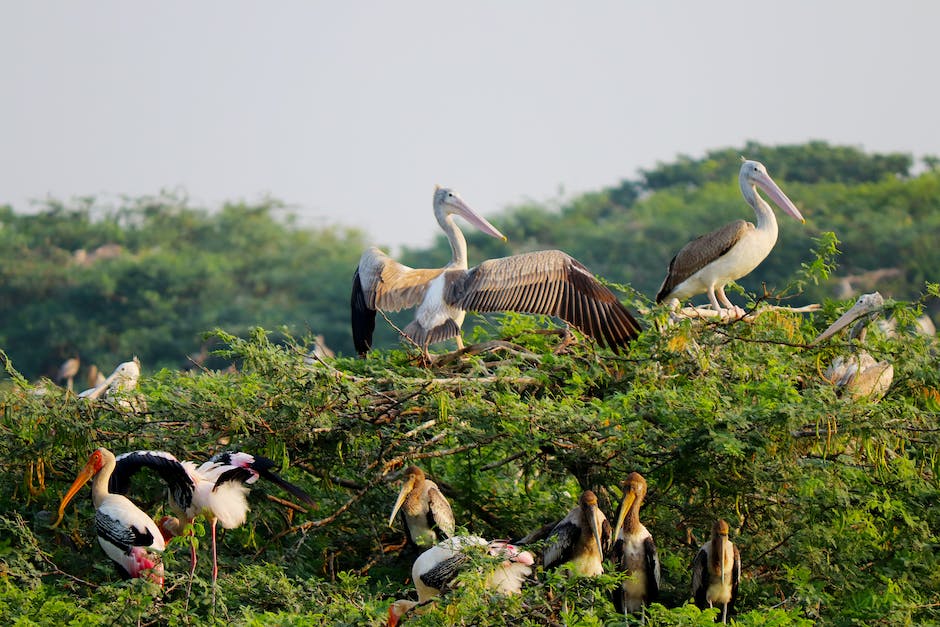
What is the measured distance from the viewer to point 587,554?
5996 millimetres

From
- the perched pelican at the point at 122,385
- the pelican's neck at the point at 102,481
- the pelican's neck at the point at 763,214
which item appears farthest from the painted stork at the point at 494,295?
the pelican's neck at the point at 102,481

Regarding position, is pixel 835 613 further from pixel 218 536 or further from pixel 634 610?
pixel 218 536

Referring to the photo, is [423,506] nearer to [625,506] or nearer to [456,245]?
[625,506]

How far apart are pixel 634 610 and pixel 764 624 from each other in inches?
34.0

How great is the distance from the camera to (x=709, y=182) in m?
38.0

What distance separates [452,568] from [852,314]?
259 centimetres

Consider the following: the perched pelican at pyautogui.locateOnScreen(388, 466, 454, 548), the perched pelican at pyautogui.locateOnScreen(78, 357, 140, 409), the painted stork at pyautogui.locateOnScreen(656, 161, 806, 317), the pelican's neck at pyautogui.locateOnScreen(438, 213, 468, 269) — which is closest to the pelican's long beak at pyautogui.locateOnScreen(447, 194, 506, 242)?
the pelican's neck at pyautogui.locateOnScreen(438, 213, 468, 269)

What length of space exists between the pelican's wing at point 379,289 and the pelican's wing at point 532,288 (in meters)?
0.25

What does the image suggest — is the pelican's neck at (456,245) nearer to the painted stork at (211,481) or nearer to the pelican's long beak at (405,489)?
the pelican's long beak at (405,489)

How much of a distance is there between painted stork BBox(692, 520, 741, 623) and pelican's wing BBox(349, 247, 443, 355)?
2.48m

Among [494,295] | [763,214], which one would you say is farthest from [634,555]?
[763,214]

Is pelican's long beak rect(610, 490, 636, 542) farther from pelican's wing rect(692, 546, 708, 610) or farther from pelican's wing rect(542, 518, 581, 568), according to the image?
pelican's wing rect(692, 546, 708, 610)

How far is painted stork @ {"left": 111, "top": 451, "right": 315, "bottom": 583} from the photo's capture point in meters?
6.23

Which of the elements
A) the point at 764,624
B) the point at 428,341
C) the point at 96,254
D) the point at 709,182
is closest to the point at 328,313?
the point at 96,254
